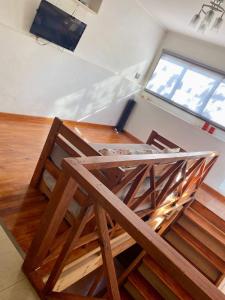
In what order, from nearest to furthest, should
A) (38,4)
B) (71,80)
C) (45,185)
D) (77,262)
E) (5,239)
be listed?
1. (5,239)
2. (77,262)
3. (45,185)
4. (38,4)
5. (71,80)

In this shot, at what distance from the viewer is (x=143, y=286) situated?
4.18m

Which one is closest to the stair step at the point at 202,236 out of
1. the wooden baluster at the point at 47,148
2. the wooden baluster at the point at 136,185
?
the wooden baluster at the point at 136,185

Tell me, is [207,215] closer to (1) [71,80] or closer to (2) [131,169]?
(2) [131,169]

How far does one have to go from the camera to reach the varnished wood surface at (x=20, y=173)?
2143 mm

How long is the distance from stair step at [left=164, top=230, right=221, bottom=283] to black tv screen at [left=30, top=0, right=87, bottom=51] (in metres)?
3.48

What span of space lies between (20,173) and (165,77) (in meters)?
4.38

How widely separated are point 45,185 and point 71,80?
2.65 meters

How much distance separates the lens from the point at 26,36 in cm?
367

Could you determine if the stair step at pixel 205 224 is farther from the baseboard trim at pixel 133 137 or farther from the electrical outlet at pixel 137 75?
the electrical outlet at pixel 137 75

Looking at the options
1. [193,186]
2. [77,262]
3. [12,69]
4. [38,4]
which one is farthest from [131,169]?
[38,4]

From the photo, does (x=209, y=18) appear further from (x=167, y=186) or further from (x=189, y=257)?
(x=189, y=257)

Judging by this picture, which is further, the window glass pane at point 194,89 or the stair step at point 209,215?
the window glass pane at point 194,89

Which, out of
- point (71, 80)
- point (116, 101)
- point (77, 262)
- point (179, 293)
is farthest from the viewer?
point (116, 101)

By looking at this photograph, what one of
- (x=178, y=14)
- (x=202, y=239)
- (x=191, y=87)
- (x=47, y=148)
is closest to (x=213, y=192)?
(x=202, y=239)
